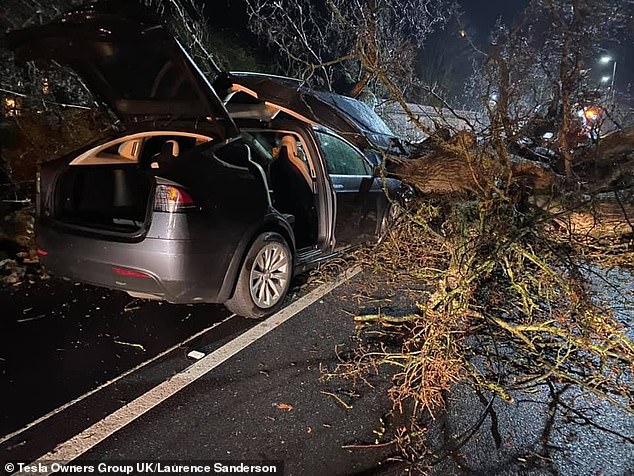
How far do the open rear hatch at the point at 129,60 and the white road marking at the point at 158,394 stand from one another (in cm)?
152

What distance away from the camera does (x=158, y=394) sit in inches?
103

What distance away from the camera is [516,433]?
7.71ft

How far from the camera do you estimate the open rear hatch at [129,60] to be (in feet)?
10.6

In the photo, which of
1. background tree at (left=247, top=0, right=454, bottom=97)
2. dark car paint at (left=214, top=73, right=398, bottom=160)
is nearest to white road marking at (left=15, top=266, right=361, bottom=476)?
dark car paint at (left=214, top=73, right=398, bottom=160)

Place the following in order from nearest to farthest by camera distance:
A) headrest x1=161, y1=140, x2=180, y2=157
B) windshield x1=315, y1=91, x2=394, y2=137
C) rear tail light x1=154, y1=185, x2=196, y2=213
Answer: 1. rear tail light x1=154, y1=185, x2=196, y2=213
2. headrest x1=161, y1=140, x2=180, y2=157
3. windshield x1=315, y1=91, x2=394, y2=137

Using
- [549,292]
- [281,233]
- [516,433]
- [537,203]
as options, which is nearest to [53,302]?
[281,233]

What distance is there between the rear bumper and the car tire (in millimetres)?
232

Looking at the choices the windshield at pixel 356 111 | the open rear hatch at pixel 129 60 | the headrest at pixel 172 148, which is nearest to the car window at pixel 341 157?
the windshield at pixel 356 111

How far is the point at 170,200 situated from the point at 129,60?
154 cm

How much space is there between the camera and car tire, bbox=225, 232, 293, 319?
347cm

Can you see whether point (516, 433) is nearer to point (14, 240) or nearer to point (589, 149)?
point (589, 149)

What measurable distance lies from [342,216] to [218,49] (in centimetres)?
893

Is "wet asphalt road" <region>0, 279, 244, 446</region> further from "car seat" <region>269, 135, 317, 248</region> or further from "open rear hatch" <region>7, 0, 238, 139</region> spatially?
"open rear hatch" <region>7, 0, 238, 139</region>

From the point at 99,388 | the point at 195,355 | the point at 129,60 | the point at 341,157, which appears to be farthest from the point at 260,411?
the point at 341,157
